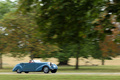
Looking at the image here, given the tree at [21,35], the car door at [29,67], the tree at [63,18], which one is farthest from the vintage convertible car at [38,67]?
the tree at [63,18]

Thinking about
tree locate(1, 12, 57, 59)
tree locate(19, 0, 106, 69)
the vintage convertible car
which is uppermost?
tree locate(1, 12, 57, 59)

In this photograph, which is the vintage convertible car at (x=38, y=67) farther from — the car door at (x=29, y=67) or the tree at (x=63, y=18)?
the tree at (x=63, y=18)

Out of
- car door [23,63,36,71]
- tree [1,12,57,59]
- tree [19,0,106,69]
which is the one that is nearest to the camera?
tree [19,0,106,69]

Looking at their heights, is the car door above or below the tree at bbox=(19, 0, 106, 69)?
below

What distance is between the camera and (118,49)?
2759cm

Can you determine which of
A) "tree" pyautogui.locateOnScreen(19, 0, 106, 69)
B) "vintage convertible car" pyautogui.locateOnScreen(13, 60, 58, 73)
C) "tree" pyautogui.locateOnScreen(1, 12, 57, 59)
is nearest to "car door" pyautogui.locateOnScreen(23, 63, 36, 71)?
"vintage convertible car" pyautogui.locateOnScreen(13, 60, 58, 73)

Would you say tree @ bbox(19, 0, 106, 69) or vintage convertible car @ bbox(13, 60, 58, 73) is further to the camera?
vintage convertible car @ bbox(13, 60, 58, 73)

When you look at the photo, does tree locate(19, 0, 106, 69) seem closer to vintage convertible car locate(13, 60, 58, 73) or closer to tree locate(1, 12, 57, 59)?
vintage convertible car locate(13, 60, 58, 73)

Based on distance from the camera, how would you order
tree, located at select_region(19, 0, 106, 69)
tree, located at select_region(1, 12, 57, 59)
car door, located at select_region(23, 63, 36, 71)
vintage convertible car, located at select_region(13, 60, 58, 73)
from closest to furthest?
tree, located at select_region(19, 0, 106, 69) → vintage convertible car, located at select_region(13, 60, 58, 73) → car door, located at select_region(23, 63, 36, 71) → tree, located at select_region(1, 12, 57, 59)

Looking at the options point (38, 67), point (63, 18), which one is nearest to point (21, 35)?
point (38, 67)

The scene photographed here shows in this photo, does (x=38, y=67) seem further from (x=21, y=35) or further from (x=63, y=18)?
(x=63, y=18)

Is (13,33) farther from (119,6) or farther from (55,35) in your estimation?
(119,6)

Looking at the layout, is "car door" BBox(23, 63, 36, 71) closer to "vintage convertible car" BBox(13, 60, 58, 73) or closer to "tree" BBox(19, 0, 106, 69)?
"vintage convertible car" BBox(13, 60, 58, 73)

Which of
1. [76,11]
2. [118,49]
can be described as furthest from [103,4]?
[118,49]
